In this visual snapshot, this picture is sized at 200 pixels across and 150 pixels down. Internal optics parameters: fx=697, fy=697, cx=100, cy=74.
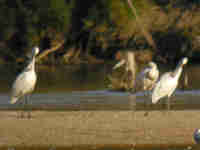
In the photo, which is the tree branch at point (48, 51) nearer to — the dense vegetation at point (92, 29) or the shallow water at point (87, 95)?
the dense vegetation at point (92, 29)

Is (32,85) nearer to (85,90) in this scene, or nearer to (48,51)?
(85,90)

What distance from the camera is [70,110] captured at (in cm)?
1473

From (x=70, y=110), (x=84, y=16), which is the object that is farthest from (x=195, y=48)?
(x=70, y=110)

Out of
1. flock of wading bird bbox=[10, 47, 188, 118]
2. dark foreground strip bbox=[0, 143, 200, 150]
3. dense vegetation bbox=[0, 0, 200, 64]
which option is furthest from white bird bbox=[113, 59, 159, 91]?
dense vegetation bbox=[0, 0, 200, 64]

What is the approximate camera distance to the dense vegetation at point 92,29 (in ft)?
100

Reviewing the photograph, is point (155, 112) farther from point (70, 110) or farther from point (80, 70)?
point (80, 70)

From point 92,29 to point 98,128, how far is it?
20.1m

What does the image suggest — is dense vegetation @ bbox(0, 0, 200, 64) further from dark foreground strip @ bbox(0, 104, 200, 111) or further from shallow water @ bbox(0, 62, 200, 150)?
dark foreground strip @ bbox(0, 104, 200, 111)

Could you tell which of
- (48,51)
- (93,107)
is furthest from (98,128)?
(48,51)

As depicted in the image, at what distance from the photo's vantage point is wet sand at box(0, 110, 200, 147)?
10855 millimetres

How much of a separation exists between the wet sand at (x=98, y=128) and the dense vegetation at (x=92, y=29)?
55.4ft

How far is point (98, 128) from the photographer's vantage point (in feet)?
38.9

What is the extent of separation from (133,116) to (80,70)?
1595 centimetres

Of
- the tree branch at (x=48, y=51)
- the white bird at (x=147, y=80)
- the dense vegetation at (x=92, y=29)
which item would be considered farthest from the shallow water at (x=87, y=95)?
the dense vegetation at (x=92, y=29)
